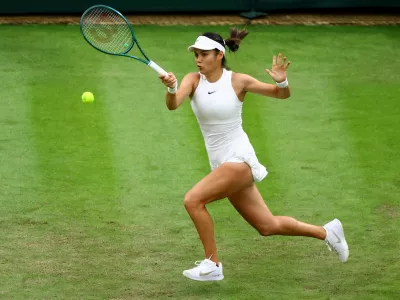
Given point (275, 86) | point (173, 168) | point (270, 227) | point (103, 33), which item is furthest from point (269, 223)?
point (173, 168)

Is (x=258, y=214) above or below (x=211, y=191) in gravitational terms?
below

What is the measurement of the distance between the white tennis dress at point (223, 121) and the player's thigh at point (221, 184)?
8 cm

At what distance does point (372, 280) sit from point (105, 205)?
9.16 feet

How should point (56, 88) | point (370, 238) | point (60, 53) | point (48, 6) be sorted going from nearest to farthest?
point (370, 238) < point (56, 88) < point (60, 53) < point (48, 6)

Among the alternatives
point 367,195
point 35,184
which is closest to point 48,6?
point 35,184

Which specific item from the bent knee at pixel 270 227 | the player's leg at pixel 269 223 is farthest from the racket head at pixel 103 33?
the bent knee at pixel 270 227

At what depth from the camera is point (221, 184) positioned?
326 inches

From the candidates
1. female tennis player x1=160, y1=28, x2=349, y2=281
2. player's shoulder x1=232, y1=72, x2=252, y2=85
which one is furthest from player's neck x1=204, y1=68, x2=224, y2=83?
player's shoulder x1=232, y1=72, x2=252, y2=85

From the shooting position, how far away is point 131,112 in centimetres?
1228

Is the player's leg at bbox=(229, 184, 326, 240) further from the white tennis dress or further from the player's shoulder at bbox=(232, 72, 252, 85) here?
the player's shoulder at bbox=(232, 72, 252, 85)

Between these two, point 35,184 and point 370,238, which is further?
point 35,184

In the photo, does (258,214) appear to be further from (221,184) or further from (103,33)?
(103,33)

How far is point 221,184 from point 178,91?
788 mm

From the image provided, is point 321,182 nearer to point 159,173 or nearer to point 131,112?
point 159,173
